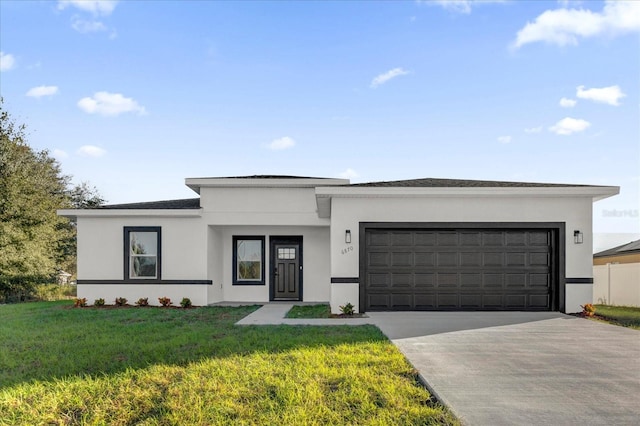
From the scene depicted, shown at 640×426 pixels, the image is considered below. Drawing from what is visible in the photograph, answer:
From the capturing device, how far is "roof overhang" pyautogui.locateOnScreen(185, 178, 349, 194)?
1298cm

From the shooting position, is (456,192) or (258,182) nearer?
(456,192)

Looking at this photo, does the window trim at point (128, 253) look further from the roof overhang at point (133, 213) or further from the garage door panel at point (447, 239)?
the garage door panel at point (447, 239)

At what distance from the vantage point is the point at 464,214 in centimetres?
1045

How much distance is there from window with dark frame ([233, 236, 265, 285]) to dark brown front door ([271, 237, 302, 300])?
1.30 feet

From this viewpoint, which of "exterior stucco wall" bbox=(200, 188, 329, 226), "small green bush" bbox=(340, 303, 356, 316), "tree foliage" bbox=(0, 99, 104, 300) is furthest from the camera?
"tree foliage" bbox=(0, 99, 104, 300)

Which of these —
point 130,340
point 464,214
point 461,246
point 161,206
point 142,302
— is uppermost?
point 161,206

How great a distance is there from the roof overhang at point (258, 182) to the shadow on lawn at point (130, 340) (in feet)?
14.2

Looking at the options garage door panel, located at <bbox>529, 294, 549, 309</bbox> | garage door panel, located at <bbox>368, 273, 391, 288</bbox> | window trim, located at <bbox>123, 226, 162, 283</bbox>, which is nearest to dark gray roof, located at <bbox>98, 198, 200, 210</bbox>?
window trim, located at <bbox>123, 226, 162, 283</bbox>

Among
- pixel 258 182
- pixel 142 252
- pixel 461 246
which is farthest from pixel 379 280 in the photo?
pixel 142 252

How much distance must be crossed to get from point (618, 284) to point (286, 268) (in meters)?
11.2

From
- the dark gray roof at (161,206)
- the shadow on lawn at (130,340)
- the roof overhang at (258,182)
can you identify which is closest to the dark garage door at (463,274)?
the shadow on lawn at (130,340)

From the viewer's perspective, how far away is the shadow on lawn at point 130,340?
5.38 m

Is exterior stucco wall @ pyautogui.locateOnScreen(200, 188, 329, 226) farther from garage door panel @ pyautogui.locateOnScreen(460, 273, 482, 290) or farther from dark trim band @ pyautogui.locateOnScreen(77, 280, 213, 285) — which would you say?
garage door panel @ pyautogui.locateOnScreen(460, 273, 482, 290)

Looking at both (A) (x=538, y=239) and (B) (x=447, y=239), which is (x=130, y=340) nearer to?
(B) (x=447, y=239)
